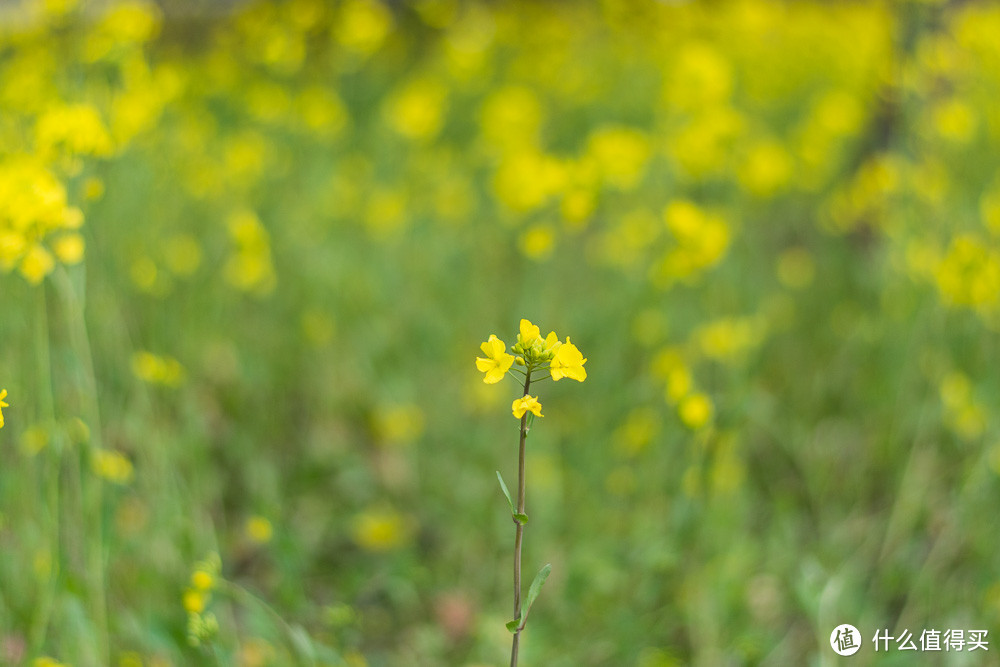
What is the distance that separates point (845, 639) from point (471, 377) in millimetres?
1300

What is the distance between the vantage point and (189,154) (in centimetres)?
308

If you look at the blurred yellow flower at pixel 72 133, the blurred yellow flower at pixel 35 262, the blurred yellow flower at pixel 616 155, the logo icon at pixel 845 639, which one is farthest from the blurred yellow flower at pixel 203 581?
the blurred yellow flower at pixel 616 155

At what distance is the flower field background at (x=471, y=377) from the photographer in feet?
5.00

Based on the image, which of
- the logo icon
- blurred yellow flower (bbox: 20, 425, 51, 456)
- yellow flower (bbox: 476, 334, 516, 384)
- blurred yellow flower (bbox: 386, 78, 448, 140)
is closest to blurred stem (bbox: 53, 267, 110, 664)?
blurred yellow flower (bbox: 20, 425, 51, 456)

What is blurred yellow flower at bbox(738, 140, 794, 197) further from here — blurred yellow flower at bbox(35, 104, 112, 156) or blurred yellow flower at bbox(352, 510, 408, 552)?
blurred yellow flower at bbox(35, 104, 112, 156)

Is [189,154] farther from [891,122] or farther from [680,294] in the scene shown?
[891,122]

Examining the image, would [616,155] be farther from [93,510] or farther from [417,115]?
[93,510]

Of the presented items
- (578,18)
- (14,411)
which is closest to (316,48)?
(578,18)

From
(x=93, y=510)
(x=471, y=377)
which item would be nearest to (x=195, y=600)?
(x=93, y=510)

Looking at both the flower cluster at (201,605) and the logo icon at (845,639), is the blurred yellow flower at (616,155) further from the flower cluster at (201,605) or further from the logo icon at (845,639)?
the flower cluster at (201,605)

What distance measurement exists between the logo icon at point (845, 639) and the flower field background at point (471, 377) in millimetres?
37

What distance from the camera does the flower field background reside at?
1.52 m

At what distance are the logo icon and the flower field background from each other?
0.04m

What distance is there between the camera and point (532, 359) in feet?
2.69
